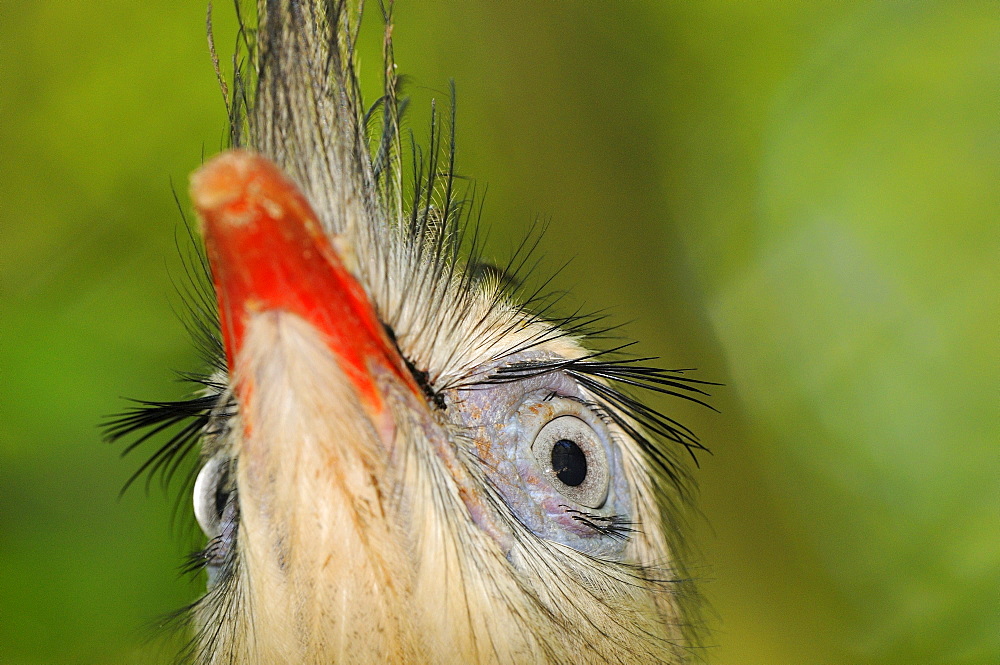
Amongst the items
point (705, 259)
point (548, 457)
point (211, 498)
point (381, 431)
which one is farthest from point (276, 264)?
point (705, 259)

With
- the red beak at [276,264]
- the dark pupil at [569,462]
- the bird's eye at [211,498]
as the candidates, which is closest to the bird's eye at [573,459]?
the dark pupil at [569,462]

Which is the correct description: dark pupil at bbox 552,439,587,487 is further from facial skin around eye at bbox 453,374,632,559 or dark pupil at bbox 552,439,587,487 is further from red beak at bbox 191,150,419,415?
red beak at bbox 191,150,419,415

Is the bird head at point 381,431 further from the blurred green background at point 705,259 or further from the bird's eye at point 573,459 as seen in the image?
the blurred green background at point 705,259

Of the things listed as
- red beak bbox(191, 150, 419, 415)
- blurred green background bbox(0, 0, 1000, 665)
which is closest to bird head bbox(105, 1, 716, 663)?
red beak bbox(191, 150, 419, 415)

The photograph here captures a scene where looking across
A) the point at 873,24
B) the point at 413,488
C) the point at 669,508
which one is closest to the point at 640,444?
the point at 669,508

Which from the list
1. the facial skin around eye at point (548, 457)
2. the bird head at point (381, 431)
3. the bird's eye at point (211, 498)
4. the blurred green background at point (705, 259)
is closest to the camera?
the bird head at point (381, 431)

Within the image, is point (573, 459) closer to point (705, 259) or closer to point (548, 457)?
point (548, 457)

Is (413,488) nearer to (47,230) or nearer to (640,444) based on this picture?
(640,444)
